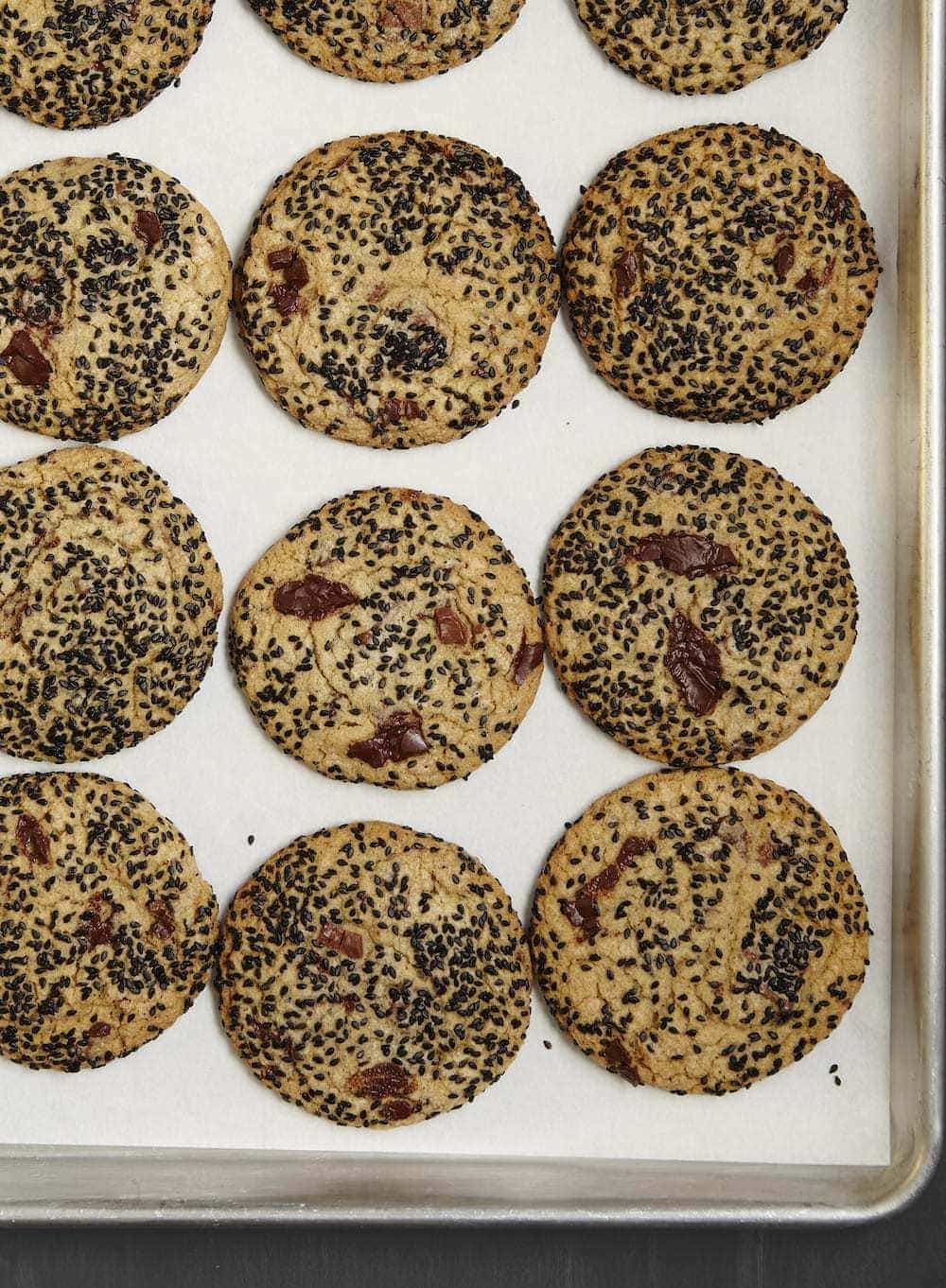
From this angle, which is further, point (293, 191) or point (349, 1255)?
point (349, 1255)

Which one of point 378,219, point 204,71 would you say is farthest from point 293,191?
point 204,71

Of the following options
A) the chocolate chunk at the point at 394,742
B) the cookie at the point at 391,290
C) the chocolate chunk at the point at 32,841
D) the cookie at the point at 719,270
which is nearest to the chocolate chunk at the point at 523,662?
the chocolate chunk at the point at 394,742

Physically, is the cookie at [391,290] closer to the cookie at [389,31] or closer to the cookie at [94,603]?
the cookie at [389,31]

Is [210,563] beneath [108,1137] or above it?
above

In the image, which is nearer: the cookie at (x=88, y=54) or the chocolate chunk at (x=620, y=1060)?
the cookie at (x=88, y=54)

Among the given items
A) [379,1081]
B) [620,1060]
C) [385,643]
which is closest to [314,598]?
[385,643]

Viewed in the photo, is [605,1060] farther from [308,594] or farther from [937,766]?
[308,594]

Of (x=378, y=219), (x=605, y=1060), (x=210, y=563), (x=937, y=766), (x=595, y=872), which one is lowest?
(x=605, y=1060)
